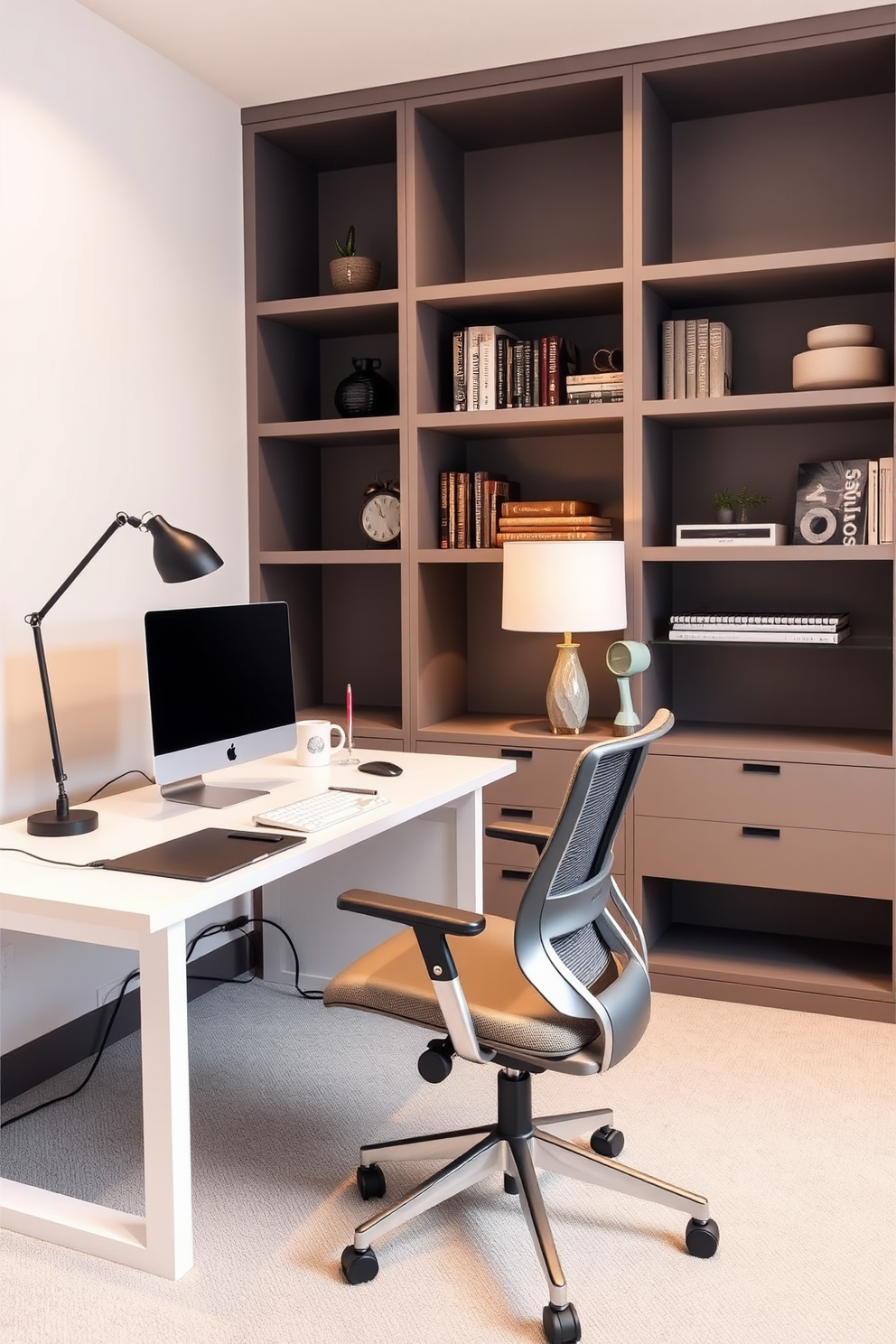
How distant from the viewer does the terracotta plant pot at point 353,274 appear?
3602 millimetres

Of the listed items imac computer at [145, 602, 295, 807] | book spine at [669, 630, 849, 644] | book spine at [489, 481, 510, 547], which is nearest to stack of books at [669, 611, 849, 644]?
book spine at [669, 630, 849, 644]

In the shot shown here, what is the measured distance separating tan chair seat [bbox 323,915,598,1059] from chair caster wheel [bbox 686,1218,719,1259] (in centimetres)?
44

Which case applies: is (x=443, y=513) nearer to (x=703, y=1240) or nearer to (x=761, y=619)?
(x=761, y=619)

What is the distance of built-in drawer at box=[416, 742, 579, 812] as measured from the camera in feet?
10.9

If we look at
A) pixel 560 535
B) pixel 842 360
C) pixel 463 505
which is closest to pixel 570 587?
pixel 560 535

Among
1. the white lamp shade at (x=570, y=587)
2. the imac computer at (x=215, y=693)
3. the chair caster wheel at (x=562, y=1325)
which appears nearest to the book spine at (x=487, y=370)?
the white lamp shade at (x=570, y=587)

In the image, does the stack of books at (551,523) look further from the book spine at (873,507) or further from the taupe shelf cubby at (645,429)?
the book spine at (873,507)

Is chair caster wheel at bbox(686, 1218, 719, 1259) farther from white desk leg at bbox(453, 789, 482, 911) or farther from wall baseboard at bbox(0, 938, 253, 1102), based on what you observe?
wall baseboard at bbox(0, 938, 253, 1102)

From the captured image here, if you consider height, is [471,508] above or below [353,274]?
below

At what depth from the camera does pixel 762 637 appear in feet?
Answer: 10.5

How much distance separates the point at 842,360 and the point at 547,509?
35.1 inches

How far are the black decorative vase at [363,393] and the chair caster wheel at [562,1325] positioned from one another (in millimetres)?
2649

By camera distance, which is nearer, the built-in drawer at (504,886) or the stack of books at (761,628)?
the stack of books at (761,628)

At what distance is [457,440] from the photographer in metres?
3.81
